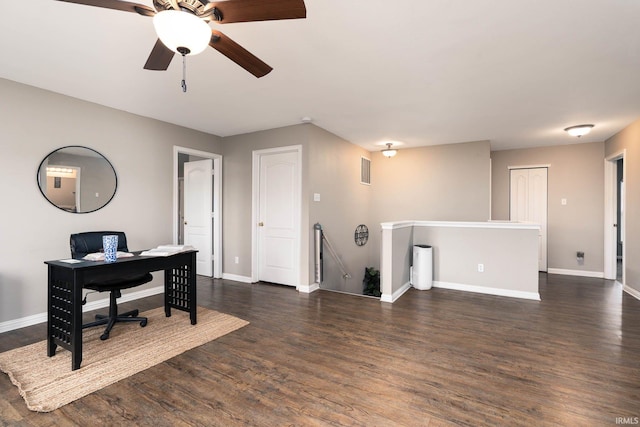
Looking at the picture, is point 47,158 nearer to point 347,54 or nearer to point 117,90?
point 117,90

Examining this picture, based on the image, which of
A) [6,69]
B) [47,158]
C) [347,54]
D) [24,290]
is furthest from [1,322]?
[347,54]

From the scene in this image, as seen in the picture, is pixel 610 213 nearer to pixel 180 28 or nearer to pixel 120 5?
pixel 180 28

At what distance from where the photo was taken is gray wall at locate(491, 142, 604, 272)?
5.49 m

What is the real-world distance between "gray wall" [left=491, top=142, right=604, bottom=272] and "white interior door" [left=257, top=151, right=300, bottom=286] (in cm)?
468

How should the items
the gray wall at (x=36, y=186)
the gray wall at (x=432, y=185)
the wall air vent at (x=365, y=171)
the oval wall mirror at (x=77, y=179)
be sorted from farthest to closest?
1. the wall air vent at (x=365, y=171)
2. the gray wall at (x=432, y=185)
3. the oval wall mirror at (x=77, y=179)
4. the gray wall at (x=36, y=186)

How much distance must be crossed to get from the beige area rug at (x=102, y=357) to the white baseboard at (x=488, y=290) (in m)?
3.09

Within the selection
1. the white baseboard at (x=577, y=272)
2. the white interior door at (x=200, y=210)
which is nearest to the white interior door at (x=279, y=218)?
the white interior door at (x=200, y=210)

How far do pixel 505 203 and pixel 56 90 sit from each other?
7.34 metres

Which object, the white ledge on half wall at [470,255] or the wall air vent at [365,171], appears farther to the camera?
the wall air vent at [365,171]

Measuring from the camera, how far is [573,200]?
569 cm

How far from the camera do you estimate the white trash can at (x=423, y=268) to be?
4.49 meters

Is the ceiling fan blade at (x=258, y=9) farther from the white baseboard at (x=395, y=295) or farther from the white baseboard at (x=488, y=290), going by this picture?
the white baseboard at (x=488, y=290)

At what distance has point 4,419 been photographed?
170 cm

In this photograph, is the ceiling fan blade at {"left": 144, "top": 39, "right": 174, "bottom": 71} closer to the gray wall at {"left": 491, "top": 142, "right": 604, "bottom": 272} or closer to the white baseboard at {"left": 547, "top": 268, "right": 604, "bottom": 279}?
the gray wall at {"left": 491, "top": 142, "right": 604, "bottom": 272}
